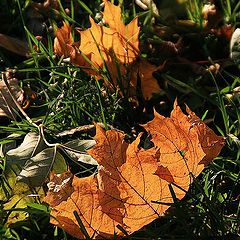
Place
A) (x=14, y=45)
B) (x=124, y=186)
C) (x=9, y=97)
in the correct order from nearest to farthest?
(x=124, y=186) < (x=9, y=97) < (x=14, y=45)

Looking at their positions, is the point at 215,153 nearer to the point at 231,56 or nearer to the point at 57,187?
the point at 57,187

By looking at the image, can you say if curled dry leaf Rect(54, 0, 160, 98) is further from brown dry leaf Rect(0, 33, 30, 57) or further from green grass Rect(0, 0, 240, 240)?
brown dry leaf Rect(0, 33, 30, 57)

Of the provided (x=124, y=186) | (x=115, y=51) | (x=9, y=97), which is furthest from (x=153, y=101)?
(x=124, y=186)

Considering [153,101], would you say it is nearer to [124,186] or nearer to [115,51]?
[115,51]

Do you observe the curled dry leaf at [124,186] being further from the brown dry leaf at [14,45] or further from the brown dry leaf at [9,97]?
the brown dry leaf at [14,45]

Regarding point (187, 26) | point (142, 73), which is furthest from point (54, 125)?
point (187, 26)

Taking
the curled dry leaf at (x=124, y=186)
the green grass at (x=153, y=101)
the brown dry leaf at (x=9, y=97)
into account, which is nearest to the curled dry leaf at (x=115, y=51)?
the green grass at (x=153, y=101)

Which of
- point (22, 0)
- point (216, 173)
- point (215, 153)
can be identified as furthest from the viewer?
point (22, 0)
